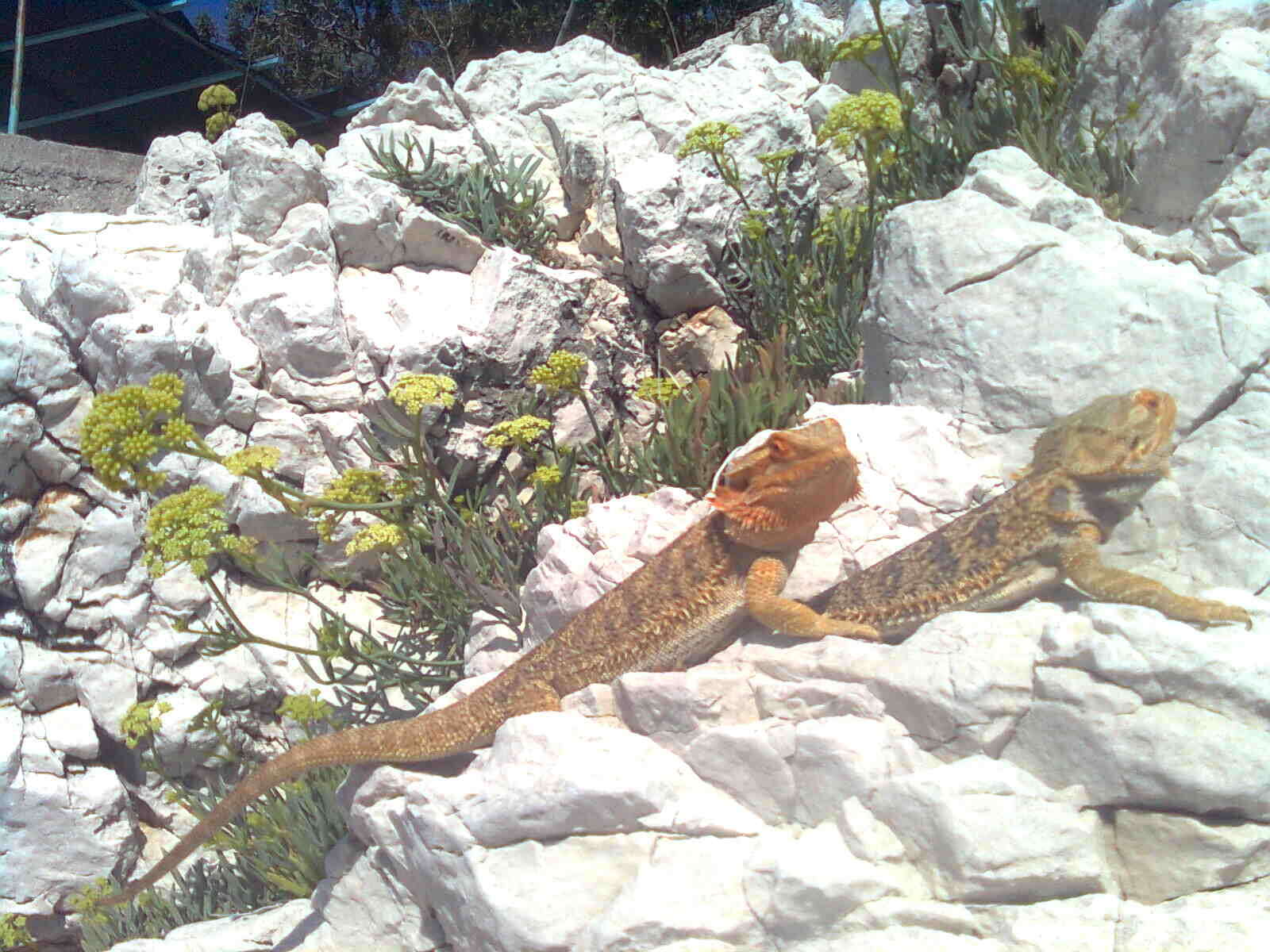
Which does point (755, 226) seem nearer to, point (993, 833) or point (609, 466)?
point (609, 466)

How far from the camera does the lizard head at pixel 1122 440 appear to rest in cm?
330

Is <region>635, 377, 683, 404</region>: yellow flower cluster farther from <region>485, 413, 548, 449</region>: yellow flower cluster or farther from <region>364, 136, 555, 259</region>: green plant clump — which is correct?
<region>364, 136, 555, 259</region>: green plant clump

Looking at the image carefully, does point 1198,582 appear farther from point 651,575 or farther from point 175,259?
point 175,259

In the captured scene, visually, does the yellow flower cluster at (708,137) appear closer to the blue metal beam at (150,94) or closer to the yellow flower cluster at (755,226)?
the yellow flower cluster at (755,226)

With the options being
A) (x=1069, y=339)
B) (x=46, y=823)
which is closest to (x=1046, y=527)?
(x=1069, y=339)

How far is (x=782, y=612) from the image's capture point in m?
3.58

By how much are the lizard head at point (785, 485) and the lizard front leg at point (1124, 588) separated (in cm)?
83

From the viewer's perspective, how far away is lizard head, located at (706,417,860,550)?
11.4 feet

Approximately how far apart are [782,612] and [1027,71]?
4186 millimetres

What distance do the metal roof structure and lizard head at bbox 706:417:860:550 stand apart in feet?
31.6

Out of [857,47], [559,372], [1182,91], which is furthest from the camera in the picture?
[857,47]

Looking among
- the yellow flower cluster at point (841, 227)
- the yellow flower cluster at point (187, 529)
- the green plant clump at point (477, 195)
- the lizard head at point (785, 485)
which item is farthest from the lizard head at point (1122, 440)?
the green plant clump at point (477, 195)

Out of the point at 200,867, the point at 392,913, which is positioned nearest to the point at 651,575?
the point at 392,913

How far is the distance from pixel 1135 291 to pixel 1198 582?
1.42 meters
